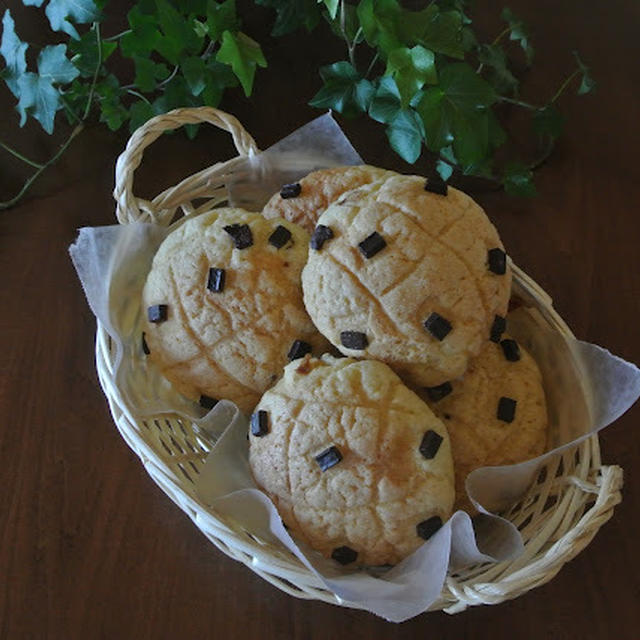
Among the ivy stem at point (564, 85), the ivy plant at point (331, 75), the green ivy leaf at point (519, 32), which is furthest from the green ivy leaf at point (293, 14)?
the ivy stem at point (564, 85)

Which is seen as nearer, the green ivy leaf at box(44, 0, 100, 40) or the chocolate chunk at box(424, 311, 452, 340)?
the chocolate chunk at box(424, 311, 452, 340)

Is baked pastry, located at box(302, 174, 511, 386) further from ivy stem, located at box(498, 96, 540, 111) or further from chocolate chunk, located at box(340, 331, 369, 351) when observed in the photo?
ivy stem, located at box(498, 96, 540, 111)

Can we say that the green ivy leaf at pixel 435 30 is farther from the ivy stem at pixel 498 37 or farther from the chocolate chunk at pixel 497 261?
the chocolate chunk at pixel 497 261

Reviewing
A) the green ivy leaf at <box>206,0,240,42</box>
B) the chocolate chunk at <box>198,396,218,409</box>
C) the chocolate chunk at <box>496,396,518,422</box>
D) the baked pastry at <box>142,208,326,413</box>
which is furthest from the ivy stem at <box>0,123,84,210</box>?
the chocolate chunk at <box>496,396,518,422</box>

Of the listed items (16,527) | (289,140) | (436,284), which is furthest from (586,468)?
(16,527)

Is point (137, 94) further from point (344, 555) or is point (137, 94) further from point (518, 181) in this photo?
point (344, 555)
